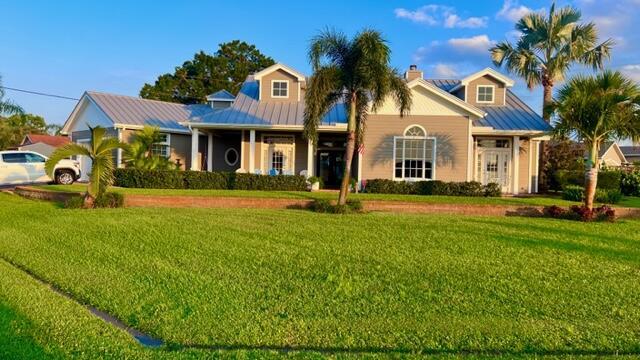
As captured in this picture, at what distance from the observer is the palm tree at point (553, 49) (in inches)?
945

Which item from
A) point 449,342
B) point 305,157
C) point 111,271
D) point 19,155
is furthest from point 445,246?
point 19,155

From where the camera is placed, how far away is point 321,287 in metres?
5.89

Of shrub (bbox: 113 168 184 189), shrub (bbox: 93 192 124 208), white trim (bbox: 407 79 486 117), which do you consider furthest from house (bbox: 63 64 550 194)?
shrub (bbox: 93 192 124 208)

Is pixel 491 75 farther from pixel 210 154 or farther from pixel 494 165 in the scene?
pixel 210 154

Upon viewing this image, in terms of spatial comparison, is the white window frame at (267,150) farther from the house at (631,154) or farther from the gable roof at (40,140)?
the house at (631,154)

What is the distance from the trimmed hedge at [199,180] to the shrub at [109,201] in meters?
5.00

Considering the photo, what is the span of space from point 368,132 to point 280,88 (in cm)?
565

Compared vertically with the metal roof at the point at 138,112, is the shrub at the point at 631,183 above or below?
below

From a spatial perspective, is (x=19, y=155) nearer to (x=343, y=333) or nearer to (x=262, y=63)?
(x=343, y=333)

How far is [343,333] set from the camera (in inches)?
173

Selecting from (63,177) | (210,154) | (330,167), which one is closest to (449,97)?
A: (330,167)

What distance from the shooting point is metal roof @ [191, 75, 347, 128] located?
2102 centimetres

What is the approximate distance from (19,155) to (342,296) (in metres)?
20.6

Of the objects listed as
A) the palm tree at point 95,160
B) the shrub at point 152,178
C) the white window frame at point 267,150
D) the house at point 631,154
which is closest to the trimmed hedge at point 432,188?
the white window frame at point 267,150
